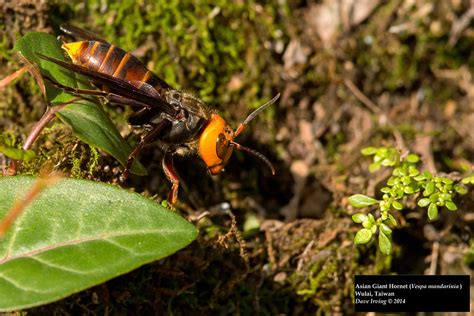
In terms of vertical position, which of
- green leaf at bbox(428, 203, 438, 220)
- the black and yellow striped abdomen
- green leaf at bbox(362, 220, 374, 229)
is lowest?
green leaf at bbox(362, 220, 374, 229)

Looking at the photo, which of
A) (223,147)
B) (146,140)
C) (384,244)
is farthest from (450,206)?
(146,140)

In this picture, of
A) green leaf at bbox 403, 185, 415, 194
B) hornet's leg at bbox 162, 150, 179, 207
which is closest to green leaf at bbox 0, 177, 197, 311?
hornet's leg at bbox 162, 150, 179, 207

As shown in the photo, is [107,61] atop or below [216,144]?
atop

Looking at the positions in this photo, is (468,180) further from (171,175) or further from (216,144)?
(171,175)

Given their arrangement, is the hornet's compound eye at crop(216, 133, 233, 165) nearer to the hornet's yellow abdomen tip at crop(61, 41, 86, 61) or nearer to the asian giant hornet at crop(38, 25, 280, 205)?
the asian giant hornet at crop(38, 25, 280, 205)

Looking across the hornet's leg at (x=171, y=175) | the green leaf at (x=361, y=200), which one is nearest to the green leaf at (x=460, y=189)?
the green leaf at (x=361, y=200)

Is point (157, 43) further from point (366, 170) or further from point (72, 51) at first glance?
point (366, 170)
